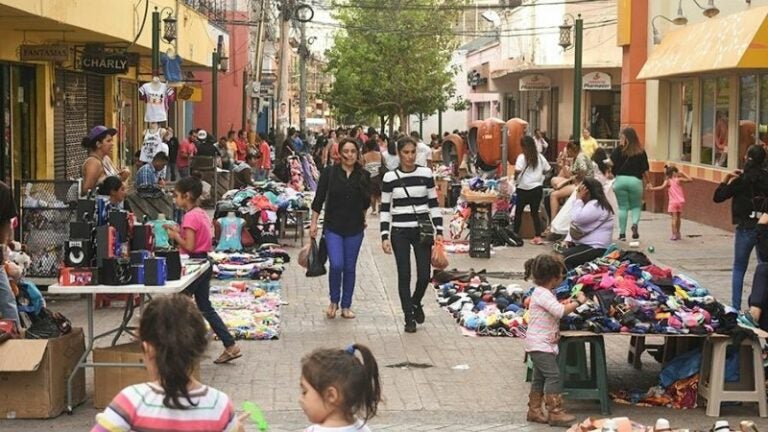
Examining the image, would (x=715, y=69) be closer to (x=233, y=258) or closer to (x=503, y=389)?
(x=233, y=258)

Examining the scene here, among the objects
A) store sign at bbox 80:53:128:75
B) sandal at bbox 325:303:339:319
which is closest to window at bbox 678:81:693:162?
store sign at bbox 80:53:128:75

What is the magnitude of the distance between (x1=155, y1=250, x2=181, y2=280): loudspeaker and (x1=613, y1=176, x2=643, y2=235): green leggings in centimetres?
1141

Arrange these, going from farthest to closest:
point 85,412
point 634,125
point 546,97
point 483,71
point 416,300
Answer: point 483,71, point 546,97, point 634,125, point 416,300, point 85,412

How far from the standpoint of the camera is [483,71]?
55.6 metres

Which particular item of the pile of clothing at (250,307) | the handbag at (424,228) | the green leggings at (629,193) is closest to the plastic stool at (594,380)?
the handbag at (424,228)

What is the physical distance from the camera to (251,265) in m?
16.2

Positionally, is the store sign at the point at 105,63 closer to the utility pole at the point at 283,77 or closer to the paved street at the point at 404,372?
the paved street at the point at 404,372

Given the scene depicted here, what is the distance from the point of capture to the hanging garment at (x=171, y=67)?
2530 centimetres

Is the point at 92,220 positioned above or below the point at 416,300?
above

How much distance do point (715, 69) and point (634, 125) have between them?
832 centimetres

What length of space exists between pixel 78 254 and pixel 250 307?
4.44 m

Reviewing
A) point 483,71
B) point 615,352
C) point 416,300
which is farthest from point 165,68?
point 483,71

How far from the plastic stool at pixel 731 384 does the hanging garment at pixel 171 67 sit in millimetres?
18040

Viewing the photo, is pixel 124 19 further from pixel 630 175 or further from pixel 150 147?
pixel 630 175
